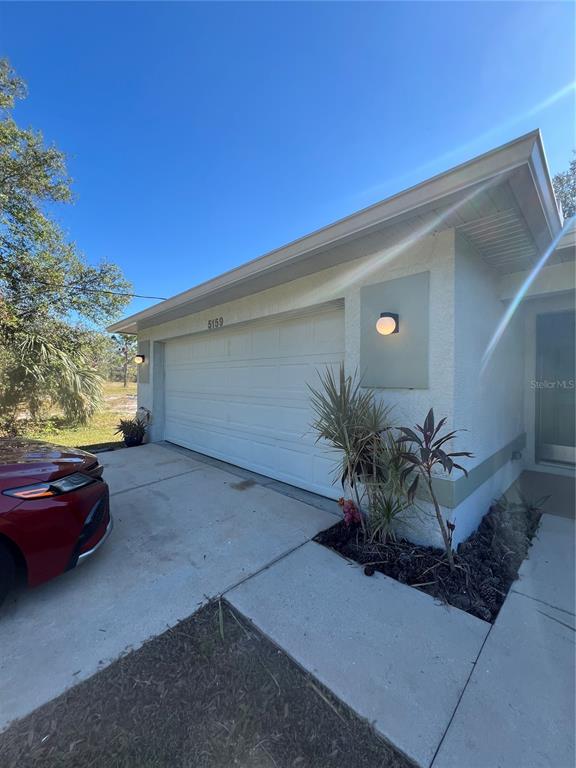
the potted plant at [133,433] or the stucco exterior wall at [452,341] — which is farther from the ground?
the stucco exterior wall at [452,341]

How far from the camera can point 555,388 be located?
4691 millimetres

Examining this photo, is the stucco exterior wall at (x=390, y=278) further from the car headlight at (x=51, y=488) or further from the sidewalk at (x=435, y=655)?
the car headlight at (x=51, y=488)

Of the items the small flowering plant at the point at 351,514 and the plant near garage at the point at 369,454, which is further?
the small flowering plant at the point at 351,514

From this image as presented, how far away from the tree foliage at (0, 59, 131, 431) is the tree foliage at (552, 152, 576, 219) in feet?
47.2

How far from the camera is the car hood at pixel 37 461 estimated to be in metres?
2.19

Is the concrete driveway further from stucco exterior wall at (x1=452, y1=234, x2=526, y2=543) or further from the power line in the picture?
the power line

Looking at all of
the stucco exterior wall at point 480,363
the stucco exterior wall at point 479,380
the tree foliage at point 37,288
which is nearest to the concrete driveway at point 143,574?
the stucco exterior wall at point 479,380

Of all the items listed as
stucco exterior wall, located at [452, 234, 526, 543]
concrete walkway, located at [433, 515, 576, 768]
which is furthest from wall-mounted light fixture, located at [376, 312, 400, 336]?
concrete walkway, located at [433, 515, 576, 768]

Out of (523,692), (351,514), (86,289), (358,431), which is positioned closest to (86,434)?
(86,289)

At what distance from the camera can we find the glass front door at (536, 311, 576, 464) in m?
4.52

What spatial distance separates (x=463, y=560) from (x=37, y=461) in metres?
3.53

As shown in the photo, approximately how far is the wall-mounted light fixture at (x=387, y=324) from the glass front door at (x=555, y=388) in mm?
3316

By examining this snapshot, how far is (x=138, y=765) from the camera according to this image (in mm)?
1288

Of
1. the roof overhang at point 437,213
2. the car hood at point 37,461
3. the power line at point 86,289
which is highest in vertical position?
the power line at point 86,289
